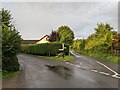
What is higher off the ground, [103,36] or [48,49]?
[103,36]

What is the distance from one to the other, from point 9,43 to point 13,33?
106 centimetres

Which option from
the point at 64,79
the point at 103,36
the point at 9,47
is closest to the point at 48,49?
the point at 103,36

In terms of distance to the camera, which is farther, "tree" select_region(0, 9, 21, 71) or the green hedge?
the green hedge

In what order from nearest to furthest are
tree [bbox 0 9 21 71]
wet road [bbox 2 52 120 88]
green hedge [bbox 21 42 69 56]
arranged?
wet road [bbox 2 52 120 88], tree [bbox 0 9 21 71], green hedge [bbox 21 42 69 56]

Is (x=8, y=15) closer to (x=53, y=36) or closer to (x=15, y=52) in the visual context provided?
(x=15, y=52)

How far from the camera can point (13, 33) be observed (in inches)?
743

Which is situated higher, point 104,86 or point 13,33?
point 13,33

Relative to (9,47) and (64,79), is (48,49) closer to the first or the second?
(9,47)

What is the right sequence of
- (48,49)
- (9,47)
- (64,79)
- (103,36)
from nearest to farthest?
(64,79)
(9,47)
(48,49)
(103,36)

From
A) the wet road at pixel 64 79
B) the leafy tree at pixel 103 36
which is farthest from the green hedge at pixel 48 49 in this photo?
the wet road at pixel 64 79

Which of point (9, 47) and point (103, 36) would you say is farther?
point (103, 36)

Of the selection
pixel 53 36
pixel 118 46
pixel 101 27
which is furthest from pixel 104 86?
pixel 53 36

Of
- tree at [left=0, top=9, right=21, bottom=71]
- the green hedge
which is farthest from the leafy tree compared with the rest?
tree at [left=0, top=9, right=21, bottom=71]

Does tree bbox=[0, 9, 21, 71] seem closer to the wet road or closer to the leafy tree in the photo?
the wet road
